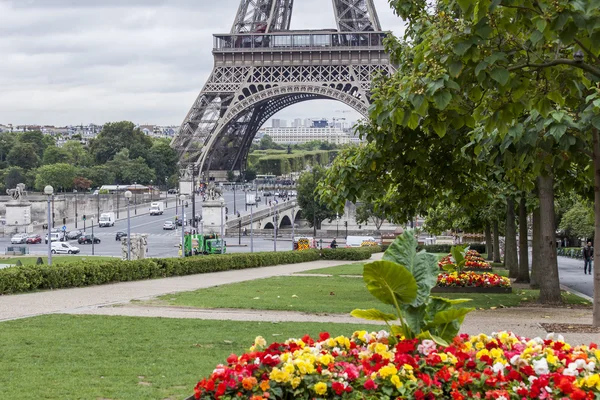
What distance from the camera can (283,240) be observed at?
8594 centimetres

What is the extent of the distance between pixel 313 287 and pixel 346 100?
2311 inches

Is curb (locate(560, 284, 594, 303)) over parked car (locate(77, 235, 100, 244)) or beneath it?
beneath

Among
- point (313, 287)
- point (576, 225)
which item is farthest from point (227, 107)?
point (313, 287)

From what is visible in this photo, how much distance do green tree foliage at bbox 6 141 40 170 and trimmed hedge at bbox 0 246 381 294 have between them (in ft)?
299

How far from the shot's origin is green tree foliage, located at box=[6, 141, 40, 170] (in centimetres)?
12775

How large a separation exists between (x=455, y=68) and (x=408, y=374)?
12.4ft

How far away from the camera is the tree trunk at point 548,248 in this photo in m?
21.9

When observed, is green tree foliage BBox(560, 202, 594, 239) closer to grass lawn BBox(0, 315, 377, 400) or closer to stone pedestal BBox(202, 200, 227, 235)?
stone pedestal BBox(202, 200, 227, 235)

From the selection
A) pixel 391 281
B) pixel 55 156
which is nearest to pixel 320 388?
pixel 391 281

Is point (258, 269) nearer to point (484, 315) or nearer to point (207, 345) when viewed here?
point (484, 315)

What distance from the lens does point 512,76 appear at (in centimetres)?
1058

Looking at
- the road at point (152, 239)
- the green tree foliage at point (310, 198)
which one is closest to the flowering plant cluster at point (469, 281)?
the road at point (152, 239)

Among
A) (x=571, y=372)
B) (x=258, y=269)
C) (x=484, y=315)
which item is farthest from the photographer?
(x=258, y=269)

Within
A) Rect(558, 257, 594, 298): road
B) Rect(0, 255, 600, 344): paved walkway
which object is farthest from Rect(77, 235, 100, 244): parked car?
Rect(0, 255, 600, 344): paved walkway
